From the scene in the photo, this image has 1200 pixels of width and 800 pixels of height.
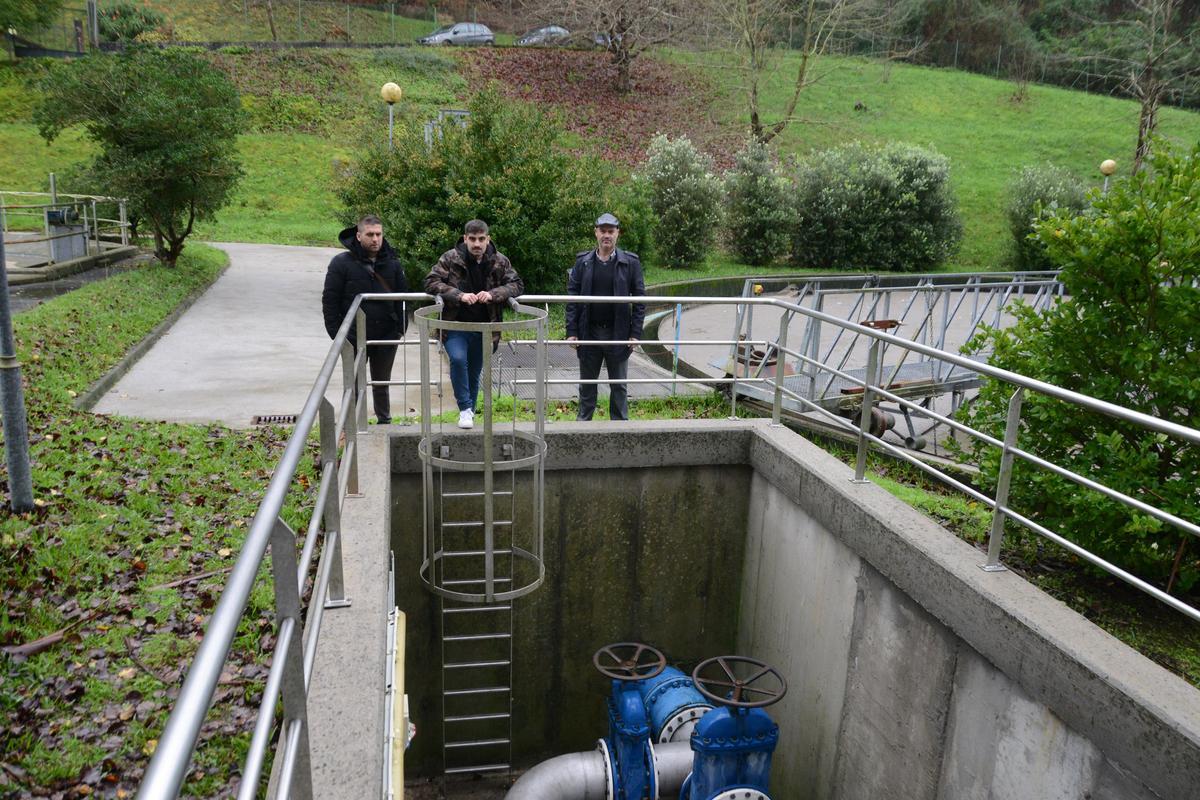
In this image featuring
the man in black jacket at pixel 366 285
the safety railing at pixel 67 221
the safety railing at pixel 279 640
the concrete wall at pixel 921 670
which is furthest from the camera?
the safety railing at pixel 67 221

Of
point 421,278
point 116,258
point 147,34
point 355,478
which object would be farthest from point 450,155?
point 147,34

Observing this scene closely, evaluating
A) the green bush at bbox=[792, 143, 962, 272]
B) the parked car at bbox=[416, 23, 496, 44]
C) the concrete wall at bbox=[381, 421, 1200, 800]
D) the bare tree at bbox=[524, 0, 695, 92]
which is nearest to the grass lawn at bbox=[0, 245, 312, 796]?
the concrete wall at bbox=[381, 421, 1200, 800]

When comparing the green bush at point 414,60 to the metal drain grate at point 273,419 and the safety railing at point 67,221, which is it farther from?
the metal drain grate at point 273,419

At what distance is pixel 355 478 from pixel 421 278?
36.4ft

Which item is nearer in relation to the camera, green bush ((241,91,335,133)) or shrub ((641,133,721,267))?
shrub ((641,133,721,267))

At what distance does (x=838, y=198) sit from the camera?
29453 millimetres

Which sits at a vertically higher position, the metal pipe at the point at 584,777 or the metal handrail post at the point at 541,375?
the metal handrail post at the point at 541,375

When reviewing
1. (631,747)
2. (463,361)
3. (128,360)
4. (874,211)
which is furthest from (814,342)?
(874,211)

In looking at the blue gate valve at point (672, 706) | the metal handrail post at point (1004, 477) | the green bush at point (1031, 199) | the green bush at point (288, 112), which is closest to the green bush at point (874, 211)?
the green bush at point (1031, 199)

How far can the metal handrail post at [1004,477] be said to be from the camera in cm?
467

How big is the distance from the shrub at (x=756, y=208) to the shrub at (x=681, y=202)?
1.56 metres

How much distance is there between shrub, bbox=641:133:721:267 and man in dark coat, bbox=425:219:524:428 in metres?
20.4

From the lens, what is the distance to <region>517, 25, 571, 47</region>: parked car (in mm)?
50625

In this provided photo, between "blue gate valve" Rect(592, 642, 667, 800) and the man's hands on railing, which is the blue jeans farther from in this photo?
"blue gate valve" Rect(592, 642, 667, 800)
